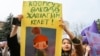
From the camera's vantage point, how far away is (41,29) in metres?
5.32

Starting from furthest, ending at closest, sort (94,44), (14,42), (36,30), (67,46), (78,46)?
(94,44) < (67,46) < (78,46) < (14,42) < (36,30)

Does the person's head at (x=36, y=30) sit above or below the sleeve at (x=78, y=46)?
above

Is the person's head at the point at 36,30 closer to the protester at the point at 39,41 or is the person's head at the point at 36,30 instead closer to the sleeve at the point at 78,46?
the protester at the point at 39,41

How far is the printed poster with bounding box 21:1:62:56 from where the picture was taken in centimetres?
529

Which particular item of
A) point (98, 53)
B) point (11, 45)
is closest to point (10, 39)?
point (11, 45)

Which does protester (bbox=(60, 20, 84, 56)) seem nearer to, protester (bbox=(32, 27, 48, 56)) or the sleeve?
the sleeve

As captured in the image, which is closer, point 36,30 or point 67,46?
point 36,30

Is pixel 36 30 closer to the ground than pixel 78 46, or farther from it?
farther from it

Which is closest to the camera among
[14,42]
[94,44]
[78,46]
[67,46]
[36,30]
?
[36,30]

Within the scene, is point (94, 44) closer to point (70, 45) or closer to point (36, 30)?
point (70, 45)

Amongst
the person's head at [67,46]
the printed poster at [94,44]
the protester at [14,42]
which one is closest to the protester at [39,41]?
the protester at [14,42]

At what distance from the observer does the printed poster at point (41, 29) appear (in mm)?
5289

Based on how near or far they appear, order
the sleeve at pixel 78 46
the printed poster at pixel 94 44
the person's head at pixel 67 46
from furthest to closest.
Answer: the printed poster at pixel 94 44, the person's head at pixel 67 46, the sleeve at pixel 78 46

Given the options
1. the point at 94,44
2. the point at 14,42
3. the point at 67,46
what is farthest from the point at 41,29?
the point at 94,44
